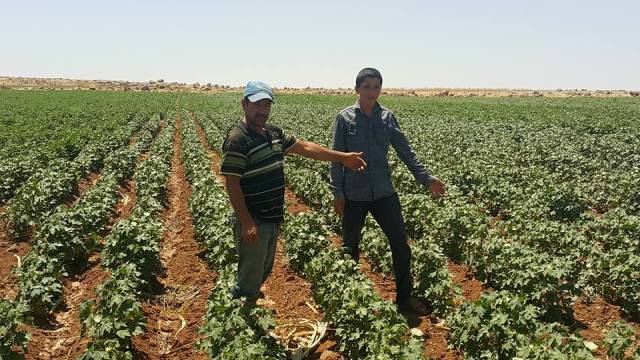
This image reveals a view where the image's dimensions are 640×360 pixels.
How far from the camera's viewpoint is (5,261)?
28.0 ft

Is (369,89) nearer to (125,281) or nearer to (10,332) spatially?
(125,281)

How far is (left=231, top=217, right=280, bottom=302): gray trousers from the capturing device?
14.3ft

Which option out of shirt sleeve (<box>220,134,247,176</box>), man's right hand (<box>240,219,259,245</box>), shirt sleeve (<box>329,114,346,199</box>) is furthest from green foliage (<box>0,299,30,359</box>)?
shirt sleeve (<box>329,114,346,199</box>)

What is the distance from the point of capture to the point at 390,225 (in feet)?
17.9

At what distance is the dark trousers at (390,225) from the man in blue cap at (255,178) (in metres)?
1.04

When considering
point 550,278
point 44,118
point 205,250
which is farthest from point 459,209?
point 44,118

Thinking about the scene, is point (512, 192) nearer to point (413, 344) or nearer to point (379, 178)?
point (379, 178)

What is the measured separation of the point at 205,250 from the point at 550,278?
5.73 m

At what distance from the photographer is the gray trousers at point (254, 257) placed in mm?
4367

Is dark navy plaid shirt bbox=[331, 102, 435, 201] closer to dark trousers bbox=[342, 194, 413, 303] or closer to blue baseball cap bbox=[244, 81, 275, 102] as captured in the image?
dark trousers bbox=[342, 194, 413, 303]

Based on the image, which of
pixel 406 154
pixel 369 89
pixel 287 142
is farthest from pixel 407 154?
pixel 287 142

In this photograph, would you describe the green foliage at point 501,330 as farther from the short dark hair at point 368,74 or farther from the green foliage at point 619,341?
the short dark hair at point 368,74

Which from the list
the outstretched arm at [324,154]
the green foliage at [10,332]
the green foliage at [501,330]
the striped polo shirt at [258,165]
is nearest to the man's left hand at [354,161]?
the outstretched arm at [324,154]

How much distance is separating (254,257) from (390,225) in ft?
5.82
